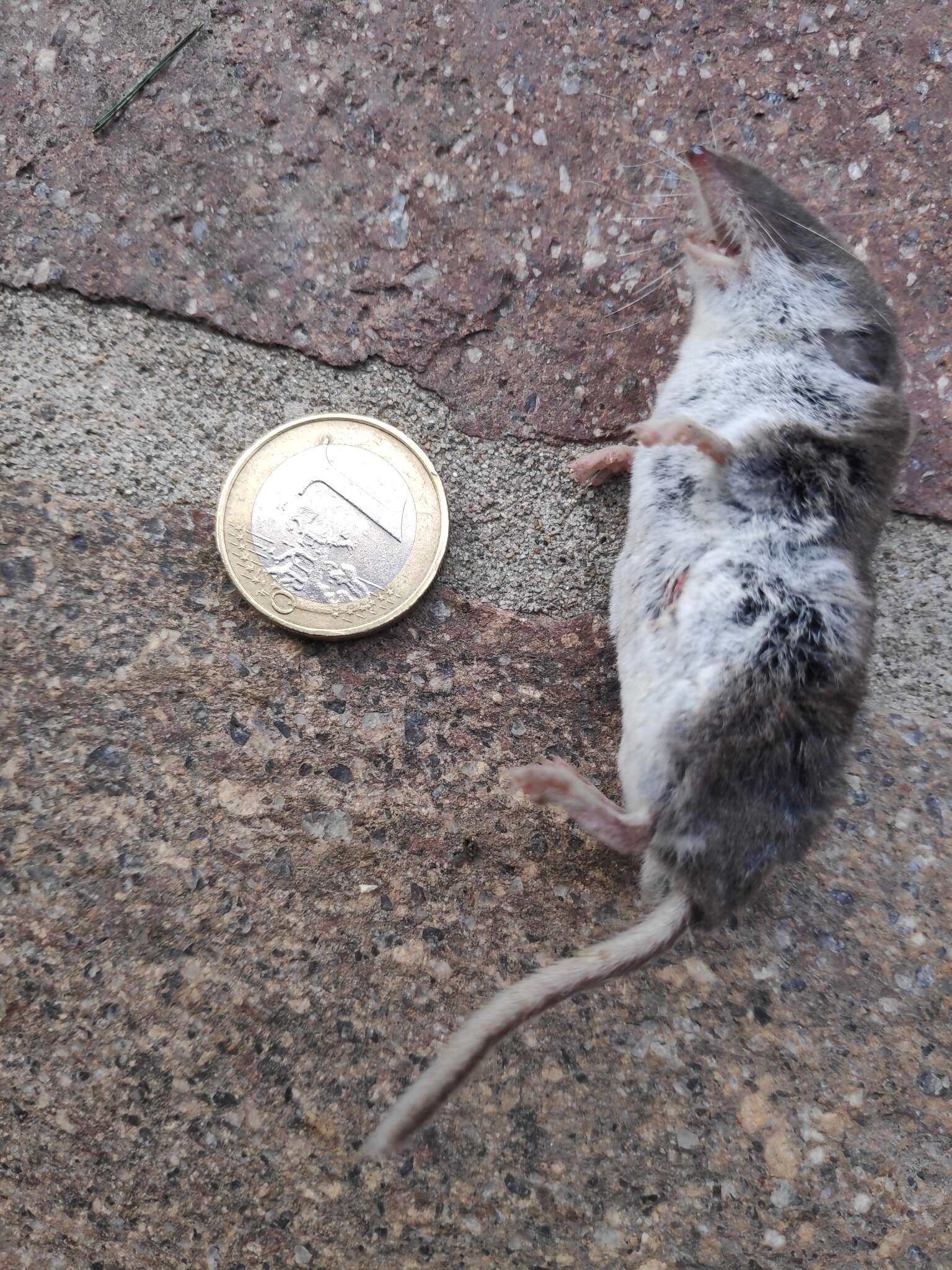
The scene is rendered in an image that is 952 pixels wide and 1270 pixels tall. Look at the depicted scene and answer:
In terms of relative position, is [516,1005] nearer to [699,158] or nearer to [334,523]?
[334,523]

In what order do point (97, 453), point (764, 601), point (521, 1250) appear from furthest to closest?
point (97, 453) < point (764, 601) < point (521, 1250)

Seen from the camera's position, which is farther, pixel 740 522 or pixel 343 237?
pixel 343 237

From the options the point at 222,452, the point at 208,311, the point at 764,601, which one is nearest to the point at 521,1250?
the point at 764,601

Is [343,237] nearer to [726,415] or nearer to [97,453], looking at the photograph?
[97,453]

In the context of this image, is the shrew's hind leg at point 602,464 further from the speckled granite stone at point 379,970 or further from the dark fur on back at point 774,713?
the speckled granite stone at point 379,970

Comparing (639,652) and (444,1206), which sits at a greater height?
(639,652)

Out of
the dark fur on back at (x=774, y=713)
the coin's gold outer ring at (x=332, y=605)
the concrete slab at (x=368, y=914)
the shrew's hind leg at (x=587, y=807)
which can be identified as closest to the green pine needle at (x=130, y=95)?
→ the concrete slab at (x=368, y=914)

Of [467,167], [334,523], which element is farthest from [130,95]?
[334,523]
